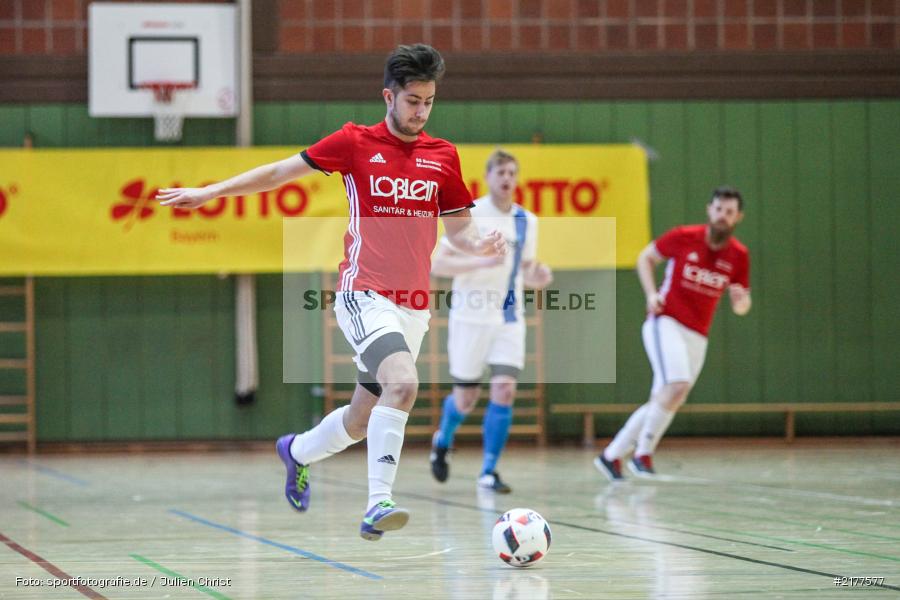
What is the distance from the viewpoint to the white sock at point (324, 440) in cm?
521

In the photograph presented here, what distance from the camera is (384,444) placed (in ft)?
15.5

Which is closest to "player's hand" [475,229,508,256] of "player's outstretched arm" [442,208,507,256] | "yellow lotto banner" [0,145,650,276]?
"player's outstretched arm" [442,208,507,256]

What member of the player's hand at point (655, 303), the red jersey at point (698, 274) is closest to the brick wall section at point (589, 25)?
the red jersey at point (698, 274)

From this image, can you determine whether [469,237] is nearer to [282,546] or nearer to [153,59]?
[282,546]

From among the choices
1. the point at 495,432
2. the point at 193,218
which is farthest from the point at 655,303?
the point at 193,218

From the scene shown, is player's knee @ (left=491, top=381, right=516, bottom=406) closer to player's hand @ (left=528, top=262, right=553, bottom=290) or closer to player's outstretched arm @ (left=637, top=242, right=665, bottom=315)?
player's hand @ (left=528, top=262, right=553, bottom=290)

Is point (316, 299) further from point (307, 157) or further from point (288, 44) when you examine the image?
point (307, 157)

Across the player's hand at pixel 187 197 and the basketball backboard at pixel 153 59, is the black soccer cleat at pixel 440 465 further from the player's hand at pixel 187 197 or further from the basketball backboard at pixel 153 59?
the basketball backboard at pixel 153 59

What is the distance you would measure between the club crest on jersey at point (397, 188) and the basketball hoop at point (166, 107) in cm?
761

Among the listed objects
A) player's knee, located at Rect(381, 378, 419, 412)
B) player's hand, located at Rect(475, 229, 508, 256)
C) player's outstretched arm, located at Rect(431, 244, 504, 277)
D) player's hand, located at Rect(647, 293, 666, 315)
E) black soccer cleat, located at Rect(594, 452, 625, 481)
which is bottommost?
black soccer cleat, located at Rect(594, 452, 625, 481)

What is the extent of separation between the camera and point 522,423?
41.4 ft

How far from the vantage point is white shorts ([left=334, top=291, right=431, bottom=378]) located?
4.80 meters

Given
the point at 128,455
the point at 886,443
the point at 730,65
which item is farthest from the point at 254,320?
the point at 886,443

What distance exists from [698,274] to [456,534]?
356 cm
